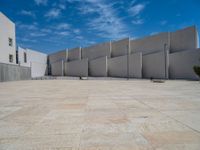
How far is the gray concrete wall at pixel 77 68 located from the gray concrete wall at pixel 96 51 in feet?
12.2

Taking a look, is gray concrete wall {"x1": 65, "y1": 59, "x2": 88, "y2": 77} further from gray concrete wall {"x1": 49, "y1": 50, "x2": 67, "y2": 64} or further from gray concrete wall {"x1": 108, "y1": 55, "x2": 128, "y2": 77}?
gray concrete wall {"x1": 108, "y1": 55, "x2": 128, "y2": 77}

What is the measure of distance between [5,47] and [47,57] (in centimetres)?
3672

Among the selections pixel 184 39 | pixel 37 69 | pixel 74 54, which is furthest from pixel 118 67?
pixel 37 69

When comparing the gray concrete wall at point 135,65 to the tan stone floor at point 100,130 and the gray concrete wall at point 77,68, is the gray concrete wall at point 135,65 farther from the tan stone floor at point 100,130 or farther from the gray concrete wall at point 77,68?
the tan stone floor at point 100,130

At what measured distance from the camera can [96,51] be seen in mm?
51500

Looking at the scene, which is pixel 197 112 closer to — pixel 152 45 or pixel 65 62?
pixel 152 45

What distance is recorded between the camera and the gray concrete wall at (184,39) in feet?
103

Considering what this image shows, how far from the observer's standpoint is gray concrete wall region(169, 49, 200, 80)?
28.5 metres

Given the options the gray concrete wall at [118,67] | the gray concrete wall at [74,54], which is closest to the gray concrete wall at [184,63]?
the gray concrete wall at [118,67]

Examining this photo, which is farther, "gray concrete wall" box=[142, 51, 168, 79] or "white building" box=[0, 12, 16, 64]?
"gray concrete wall" box=[142, 51, 168, 79]

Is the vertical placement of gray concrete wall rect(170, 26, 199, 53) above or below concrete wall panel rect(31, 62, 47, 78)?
above

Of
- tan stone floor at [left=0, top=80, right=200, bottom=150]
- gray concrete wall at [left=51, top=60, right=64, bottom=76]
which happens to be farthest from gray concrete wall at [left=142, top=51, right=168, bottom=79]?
tan stone floor at [left=0, top=80, right=200, bottom=150]

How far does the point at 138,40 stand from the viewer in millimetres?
41969

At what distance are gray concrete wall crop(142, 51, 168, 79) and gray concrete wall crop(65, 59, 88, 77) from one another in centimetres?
1859
